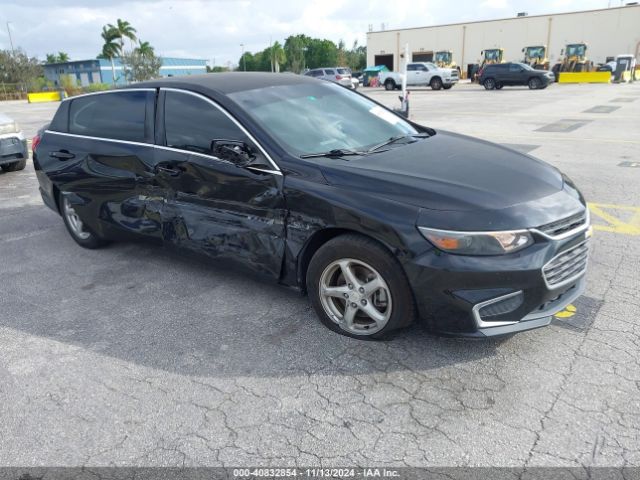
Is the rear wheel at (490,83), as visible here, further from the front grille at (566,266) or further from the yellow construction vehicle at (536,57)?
the front grille at (566,266)

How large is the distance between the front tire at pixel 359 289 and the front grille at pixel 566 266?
768mm

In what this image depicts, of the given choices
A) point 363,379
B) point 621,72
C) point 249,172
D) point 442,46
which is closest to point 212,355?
point 363,379

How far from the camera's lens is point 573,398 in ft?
9.12

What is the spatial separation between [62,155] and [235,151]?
7.97ft

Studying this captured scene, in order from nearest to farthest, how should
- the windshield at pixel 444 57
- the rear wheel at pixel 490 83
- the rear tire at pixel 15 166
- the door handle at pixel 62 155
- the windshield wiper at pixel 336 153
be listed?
the windshield wiper at pixel 336 153, the door handle at pixel 62 155, the rear tire at pixel 15 166, the rear wheel at pixel 490 83, the windshield at pixel 444 57

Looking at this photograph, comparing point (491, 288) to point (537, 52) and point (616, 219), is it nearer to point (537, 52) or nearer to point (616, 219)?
point (616, 219)

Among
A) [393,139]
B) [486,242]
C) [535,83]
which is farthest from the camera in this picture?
[535,83]

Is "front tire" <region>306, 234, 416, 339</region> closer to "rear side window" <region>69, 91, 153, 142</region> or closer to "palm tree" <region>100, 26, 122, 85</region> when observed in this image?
"rear side window" <region>69, 91, 153, 142</region>

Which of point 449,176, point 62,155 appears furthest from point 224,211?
point 62,155

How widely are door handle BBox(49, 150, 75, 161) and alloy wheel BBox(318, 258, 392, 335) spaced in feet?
9.99

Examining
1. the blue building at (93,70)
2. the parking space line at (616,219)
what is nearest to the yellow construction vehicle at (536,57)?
the parking space line at (616,219)

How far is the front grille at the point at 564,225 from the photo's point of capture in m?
2.96

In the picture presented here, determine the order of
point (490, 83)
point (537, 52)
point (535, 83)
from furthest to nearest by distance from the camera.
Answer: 1. point (537, 52)
2. point (490, 83)
3. point (535, 83)

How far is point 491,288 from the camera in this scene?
9.42 ft
